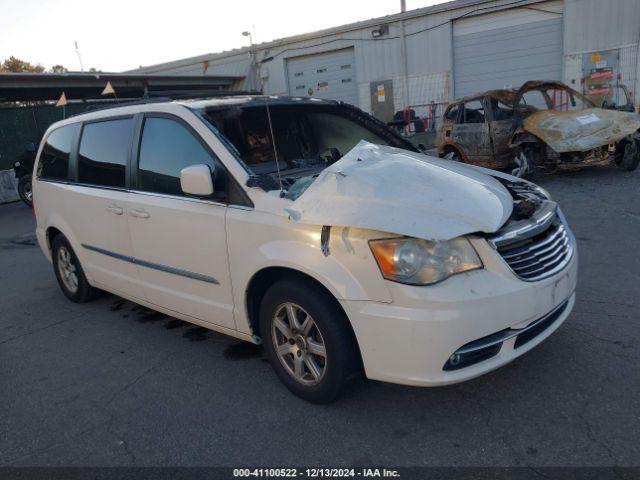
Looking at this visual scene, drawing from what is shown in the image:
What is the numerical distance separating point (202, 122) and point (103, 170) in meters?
1.33

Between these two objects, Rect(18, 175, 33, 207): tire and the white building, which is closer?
Rect(18, 175, 33, 207): tire

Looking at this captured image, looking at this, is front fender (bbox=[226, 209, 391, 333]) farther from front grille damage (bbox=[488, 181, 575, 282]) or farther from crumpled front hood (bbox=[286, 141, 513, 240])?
front grille damage (bbox=[488, 181, 575, 282])

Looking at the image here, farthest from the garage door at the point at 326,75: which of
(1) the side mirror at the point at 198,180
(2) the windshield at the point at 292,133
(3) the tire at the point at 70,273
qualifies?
(1) the side mirror at the point at 198,180

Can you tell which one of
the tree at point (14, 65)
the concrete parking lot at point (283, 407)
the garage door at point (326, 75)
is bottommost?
the concrete parking lot at point (283, 407)

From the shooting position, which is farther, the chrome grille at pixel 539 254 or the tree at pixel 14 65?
the tree at pixel 14 65

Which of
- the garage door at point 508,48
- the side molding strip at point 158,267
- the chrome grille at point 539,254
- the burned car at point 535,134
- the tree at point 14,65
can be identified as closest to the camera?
the chrome grille at point 539,254

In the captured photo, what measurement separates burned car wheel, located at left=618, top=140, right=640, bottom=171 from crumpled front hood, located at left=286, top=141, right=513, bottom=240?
765 centimetres

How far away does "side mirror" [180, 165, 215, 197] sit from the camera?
311cm

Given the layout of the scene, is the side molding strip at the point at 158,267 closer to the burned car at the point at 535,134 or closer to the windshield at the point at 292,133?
the windshield at the point at 292,133

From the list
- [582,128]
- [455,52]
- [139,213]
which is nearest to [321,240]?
[139,213]

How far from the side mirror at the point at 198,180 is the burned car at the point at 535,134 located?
268 inches

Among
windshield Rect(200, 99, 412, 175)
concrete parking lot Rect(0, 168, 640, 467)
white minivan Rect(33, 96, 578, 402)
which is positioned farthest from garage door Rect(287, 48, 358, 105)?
concrete parking lot Rect(0, 168, 640, 467)

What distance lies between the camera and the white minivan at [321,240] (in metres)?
2.56

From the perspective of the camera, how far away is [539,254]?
285 centimetres
